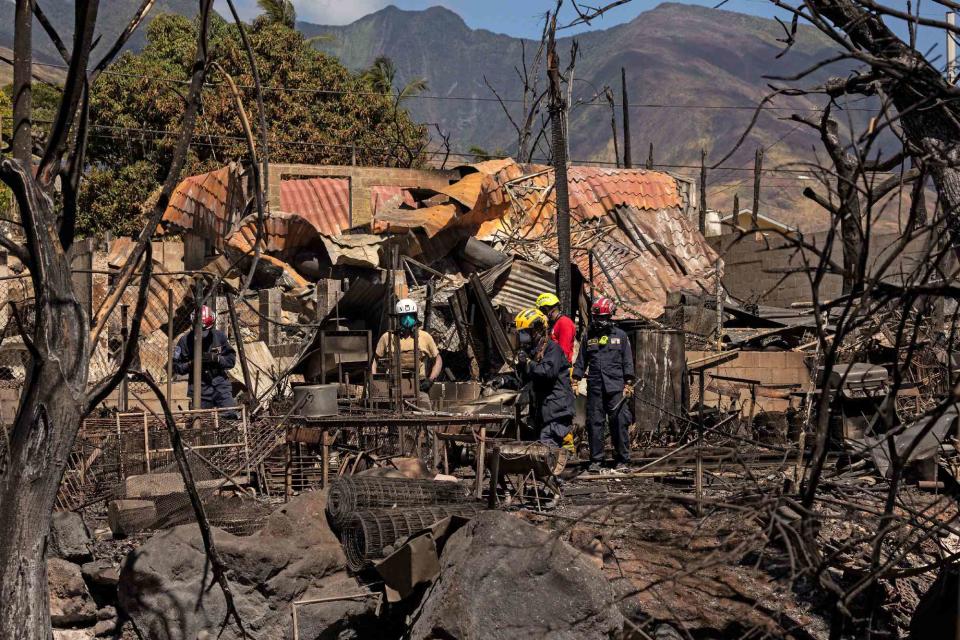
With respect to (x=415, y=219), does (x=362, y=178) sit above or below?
above

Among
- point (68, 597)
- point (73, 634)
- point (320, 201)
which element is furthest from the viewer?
point (320, 201)

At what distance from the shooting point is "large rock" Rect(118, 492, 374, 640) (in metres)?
7.83

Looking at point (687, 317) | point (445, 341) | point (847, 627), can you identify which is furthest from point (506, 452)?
point (687, 317)

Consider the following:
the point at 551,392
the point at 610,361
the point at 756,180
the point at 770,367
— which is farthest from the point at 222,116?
the point at 756,180

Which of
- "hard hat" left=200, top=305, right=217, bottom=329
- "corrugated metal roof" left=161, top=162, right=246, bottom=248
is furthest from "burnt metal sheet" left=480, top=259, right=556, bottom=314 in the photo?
"hard hat" left=200, top=305, right=217, bottom=329

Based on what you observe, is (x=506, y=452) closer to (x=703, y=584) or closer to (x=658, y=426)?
(x=703, y=584)

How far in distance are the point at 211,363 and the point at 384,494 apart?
458cm

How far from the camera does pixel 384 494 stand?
28.5 ft

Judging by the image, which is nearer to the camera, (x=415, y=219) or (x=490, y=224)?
(x=415, y=219)

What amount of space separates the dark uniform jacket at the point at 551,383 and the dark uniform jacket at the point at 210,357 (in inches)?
151

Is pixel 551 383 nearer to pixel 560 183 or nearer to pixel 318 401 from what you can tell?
pixel 318 401

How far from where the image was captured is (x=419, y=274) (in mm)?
20375

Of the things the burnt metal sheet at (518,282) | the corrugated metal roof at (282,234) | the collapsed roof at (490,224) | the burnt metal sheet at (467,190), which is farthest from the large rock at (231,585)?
the burnt metal sheet at (467,190)

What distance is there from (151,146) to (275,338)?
48.4 ft
